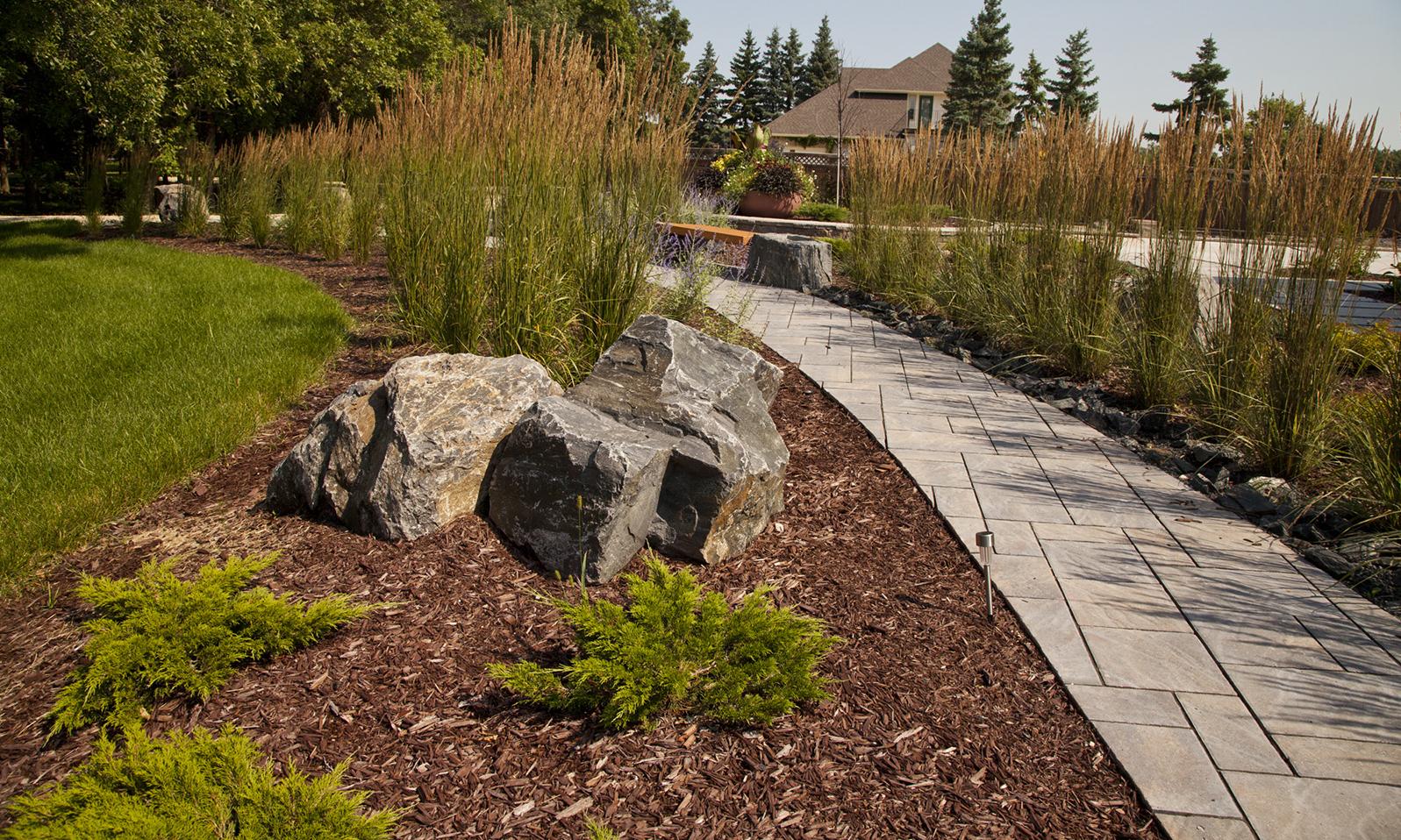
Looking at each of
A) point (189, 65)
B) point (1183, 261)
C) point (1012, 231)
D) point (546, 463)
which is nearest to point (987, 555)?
point (546, 463)

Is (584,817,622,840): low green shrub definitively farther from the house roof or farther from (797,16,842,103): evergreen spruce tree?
(797,16,842,103): evergreen spruce tree

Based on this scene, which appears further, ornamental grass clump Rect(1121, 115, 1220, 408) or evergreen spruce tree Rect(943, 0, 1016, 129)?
evergreen spruce tree Rect(943, 0, 1016, 129)

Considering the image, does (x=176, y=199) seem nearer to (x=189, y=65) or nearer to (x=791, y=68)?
(x=189, y=65)

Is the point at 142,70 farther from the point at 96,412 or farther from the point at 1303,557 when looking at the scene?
the point at 1303,557

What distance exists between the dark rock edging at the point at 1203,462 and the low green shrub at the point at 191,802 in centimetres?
345

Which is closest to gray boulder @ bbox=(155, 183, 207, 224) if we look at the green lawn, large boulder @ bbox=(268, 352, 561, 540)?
the green lawn

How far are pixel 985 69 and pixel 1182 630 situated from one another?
46.2 m

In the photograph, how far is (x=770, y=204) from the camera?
1537cm

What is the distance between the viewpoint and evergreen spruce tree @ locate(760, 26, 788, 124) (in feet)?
215

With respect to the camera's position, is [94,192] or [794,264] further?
[94,192]

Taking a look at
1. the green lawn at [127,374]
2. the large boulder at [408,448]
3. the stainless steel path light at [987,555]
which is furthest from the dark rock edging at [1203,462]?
the green lawn at [127,374]

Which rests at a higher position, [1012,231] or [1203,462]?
[1012,231]

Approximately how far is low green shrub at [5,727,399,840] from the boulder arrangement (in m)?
1.23

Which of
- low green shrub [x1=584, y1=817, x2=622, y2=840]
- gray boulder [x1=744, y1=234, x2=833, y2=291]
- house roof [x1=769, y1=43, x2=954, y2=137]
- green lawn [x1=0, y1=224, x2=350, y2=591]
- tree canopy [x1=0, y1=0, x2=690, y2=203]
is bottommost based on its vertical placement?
low green shrub [x1=584, y1=817, x2=622, y2=840]
